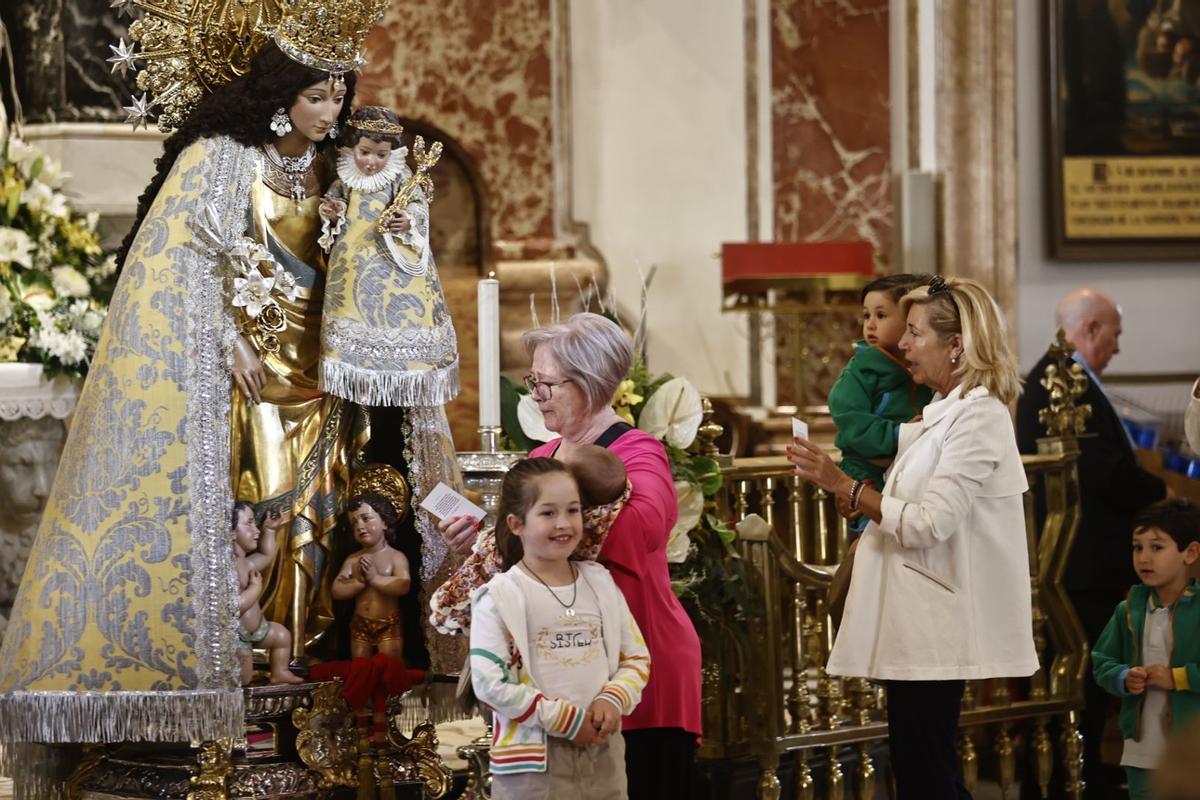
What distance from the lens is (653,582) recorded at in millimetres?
3631

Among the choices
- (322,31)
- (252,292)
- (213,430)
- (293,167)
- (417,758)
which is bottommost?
(417,758)

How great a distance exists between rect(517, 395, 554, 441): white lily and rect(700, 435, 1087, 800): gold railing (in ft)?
2.71

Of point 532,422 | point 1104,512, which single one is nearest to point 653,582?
point 532,422

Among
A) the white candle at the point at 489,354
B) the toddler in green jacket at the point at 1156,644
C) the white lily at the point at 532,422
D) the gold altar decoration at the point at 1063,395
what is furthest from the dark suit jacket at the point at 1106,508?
the white candle at the point at 489,354

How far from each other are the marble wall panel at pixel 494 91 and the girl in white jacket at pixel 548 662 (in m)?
6.49

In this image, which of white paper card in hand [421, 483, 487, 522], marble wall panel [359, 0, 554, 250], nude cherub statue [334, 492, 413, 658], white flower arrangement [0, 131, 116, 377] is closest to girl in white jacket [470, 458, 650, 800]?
white paper card in hand [421, 483, 487, 522]

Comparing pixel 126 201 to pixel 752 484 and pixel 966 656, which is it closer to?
pixel 752 484

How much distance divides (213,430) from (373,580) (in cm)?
57

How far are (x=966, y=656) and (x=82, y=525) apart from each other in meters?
2.14

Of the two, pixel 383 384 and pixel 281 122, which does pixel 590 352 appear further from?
pixel 281 122

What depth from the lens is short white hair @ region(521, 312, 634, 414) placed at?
355cm

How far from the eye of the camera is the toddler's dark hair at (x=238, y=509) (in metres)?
4.20

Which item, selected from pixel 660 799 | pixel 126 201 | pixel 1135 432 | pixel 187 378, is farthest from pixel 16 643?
pixel 1135 432

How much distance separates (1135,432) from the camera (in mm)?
7949
